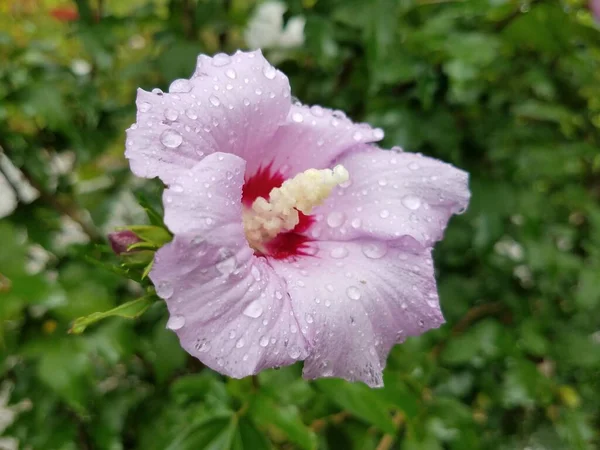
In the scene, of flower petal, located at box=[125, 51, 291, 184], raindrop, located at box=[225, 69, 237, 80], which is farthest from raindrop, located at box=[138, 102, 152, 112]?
raindrop, located at box=[225, 69, 237, 80]

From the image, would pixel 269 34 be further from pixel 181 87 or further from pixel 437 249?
pixel 181 87

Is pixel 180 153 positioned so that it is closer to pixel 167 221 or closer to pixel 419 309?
pixel 167 221

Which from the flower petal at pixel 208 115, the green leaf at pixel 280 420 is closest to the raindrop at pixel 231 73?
the flower petal at pixel 208 115

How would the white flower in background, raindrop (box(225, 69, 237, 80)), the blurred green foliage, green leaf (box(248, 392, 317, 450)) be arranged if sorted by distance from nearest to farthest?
raindrop (box(225, 69, 237, 80)), green leaf (box(248, 392, 317, 450)), the blurred green foliage, the white flower in background

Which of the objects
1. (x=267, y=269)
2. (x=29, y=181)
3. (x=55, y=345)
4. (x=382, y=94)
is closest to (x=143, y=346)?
(x=55, y=345)

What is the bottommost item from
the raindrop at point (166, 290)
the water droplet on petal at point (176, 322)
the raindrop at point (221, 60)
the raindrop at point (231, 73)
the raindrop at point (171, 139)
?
the water droplet on petal at point (176, 322)

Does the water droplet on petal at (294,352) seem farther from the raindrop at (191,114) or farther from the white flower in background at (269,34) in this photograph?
the white flower in background at (269,34)

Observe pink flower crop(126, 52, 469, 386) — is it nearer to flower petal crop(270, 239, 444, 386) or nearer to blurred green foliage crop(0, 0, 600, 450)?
flower petal crop(270, 239, 444, 386)
